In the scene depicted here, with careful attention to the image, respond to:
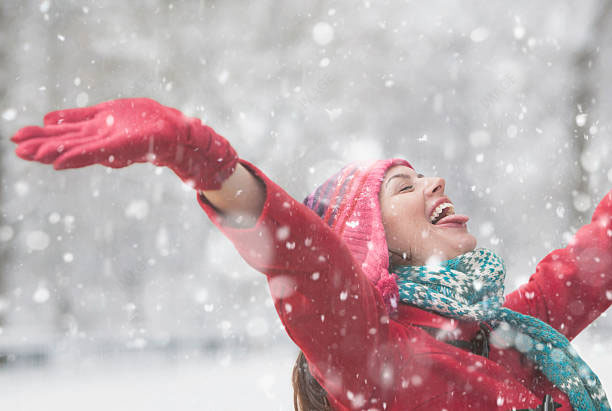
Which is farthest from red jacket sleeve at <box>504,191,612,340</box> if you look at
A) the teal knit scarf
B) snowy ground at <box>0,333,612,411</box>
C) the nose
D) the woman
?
snowy ground at <box>0,333,612,411</box>

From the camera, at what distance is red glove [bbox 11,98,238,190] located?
1.05 ft

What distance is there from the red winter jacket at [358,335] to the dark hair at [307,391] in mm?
33

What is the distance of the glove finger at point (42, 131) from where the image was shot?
0.33 metres

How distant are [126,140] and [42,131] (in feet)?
0.20

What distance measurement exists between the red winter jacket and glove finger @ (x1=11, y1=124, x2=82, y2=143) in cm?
11

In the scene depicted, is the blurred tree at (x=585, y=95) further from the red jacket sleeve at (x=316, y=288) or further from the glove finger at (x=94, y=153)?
the glove finger at (x=94, y=153)

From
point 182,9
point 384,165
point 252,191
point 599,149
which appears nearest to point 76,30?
point 182,9

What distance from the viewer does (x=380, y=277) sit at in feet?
1.91

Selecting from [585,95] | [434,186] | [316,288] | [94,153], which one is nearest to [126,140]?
[94,153]

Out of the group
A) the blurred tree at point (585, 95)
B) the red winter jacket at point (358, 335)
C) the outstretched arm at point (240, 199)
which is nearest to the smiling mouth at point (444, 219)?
the red winter jacket at point (358, 335)

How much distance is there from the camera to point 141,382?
60.5 inches

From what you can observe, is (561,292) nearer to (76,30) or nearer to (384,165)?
(384,165)

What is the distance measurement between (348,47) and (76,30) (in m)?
1.09

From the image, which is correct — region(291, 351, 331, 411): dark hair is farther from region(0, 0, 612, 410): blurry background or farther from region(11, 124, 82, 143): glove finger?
region(0, 0, 612, 410): blurry background
